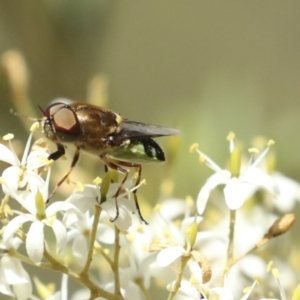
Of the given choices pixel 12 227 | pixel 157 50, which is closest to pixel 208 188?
pixel 12 227

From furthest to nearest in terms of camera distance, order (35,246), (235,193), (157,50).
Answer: (157,50), (235,193), (35,246)

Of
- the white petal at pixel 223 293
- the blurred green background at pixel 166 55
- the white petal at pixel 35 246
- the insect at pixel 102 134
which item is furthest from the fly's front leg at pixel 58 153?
the blurred green background at pixel 166 55

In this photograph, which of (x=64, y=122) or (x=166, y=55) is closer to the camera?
(x=64, y=122)

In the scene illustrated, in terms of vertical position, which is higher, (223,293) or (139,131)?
(139,131)

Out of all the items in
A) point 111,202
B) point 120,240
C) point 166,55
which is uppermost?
point 111,202

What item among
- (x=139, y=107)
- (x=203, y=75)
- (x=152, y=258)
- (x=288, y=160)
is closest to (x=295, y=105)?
(x=203, y=75)

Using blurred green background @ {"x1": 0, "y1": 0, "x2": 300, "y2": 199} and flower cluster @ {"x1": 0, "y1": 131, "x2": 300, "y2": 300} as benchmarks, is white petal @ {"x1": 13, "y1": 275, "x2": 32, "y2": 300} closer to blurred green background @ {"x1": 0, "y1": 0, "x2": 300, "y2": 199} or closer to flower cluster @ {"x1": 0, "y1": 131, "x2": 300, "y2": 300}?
flower cluster @ {"x1": 0, "y1": 131, "x2": 300, "y2": 300}

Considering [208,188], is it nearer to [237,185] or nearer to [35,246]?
[237,185]

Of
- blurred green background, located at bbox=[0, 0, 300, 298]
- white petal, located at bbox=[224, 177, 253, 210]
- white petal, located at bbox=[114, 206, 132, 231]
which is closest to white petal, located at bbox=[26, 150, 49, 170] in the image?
white petal, located at bbox=[114, 206, 132, 231]
